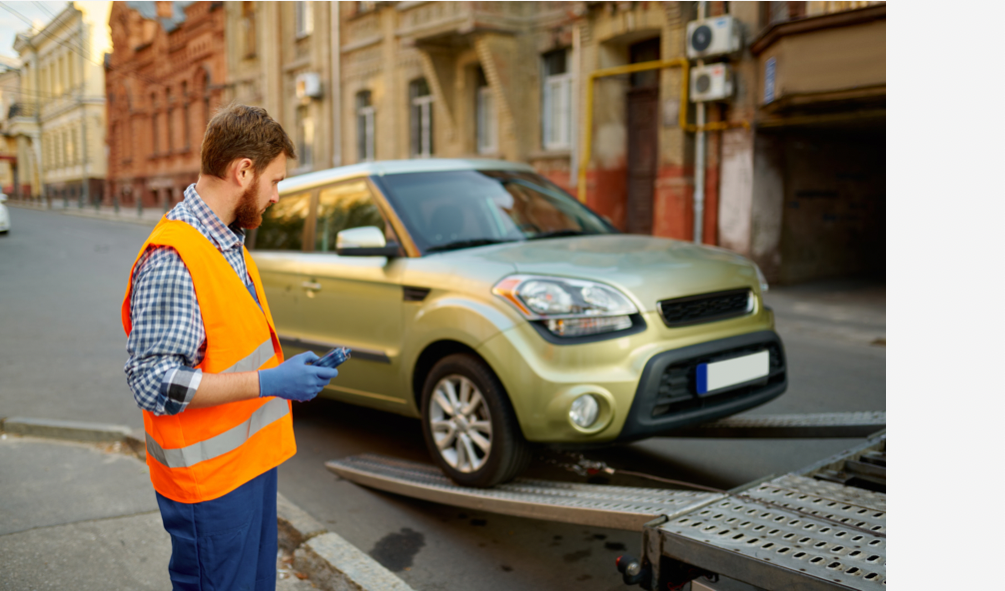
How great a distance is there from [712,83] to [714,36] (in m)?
0.75

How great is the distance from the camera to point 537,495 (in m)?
3.60

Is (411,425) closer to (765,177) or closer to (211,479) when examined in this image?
(211,479)

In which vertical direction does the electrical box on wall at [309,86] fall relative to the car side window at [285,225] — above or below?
above

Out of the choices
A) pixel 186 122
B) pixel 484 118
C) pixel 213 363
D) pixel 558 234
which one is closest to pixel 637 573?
pixel 213 363

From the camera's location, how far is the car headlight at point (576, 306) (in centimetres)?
376

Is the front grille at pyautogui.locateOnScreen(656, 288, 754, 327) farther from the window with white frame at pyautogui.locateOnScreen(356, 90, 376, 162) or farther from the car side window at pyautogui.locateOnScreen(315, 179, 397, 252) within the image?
the window with white frame at pyautogui.locateOnScreen(356, 90, 376, 162)

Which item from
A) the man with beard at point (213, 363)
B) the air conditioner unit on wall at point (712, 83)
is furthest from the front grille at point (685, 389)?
the air conditioner unit on wall at point (712, 83)

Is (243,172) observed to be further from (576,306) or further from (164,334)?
(576,306)

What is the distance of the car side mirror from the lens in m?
4.46

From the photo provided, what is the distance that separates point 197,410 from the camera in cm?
201

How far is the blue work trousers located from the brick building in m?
32.9

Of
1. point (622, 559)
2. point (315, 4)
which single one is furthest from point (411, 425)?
point (315, 4)

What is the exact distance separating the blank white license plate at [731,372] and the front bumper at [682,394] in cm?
3

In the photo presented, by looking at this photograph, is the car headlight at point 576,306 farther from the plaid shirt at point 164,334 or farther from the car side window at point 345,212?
the plaid shirt at point 164,334
